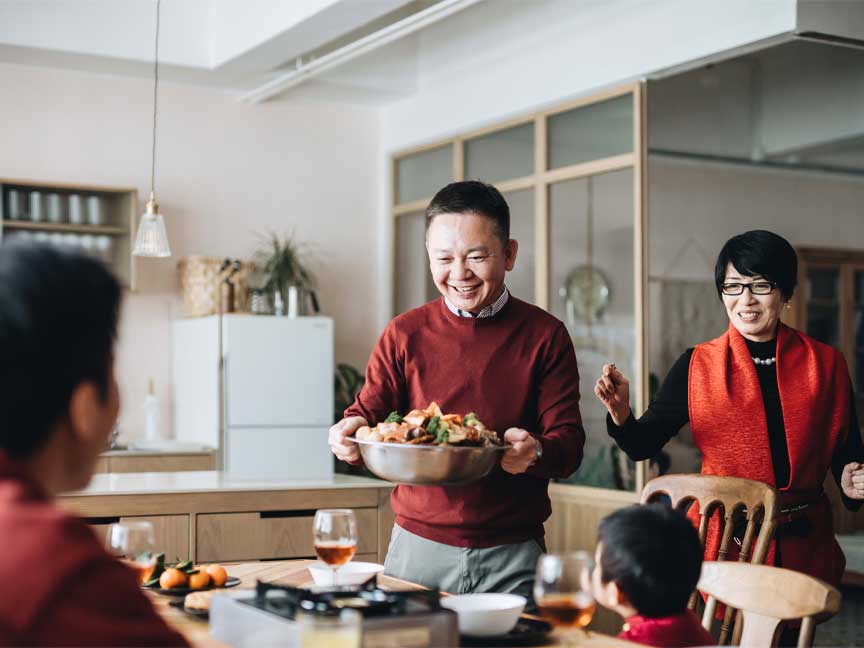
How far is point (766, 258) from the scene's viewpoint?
2.65 meters

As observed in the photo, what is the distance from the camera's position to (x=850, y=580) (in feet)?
20.4

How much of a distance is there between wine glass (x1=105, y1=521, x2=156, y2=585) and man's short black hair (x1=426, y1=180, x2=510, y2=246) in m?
0.91

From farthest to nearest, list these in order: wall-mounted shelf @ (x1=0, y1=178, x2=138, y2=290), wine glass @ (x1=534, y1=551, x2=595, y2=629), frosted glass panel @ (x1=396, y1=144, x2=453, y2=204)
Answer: frosted glass panel @ (x1=396, y1=144, x2=453, y2=204), wall-mounted shelf @ (x1=0, y1=178, x2=138, y2=290), wine glass @ (x1=534, y1=551, x2=595, y2=629)

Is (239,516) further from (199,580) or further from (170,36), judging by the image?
(170,36)

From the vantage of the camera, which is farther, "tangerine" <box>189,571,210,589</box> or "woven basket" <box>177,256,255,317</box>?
"woven basket" <box>177,256,255,317</box>

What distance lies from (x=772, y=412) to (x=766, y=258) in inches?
15.3

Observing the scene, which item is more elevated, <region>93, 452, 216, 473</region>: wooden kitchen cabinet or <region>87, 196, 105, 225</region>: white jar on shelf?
<region>87, 196, 105, 225</region>: white jar on shelf

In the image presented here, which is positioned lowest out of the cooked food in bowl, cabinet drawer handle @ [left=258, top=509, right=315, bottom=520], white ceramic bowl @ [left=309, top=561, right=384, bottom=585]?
cabinet drawer handle @ [left=258, top=509, right=315, bottom=520]

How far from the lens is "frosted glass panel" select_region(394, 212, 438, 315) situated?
22.2ft

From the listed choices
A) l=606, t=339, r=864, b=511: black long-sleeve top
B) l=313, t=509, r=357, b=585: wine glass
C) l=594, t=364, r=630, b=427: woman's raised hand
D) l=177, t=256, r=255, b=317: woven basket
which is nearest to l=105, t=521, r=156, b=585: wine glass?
l=313, t=509, r=357, b=585: wine glass

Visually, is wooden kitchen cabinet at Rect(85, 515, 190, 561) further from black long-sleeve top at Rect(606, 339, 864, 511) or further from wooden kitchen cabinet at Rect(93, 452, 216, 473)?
wooden kitchen cabinet at Rect(93, 452, 216, 473)

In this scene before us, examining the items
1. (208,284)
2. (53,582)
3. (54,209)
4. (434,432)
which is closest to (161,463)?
(208,284)

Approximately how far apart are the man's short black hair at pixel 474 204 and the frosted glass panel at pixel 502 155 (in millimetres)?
3533

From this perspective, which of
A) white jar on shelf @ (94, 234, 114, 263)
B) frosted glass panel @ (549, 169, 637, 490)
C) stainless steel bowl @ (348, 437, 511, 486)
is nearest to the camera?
stainless steel bowl @ (348, 437, 511, 486)
